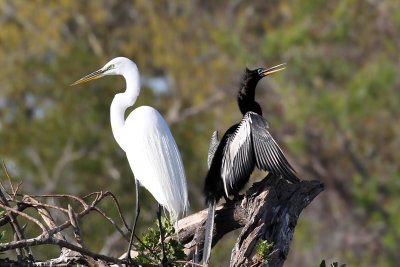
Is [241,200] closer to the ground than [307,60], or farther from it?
closer to the ground

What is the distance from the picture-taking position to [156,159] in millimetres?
4051

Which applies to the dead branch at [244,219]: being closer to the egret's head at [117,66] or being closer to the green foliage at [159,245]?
the green foliage at [159,245]

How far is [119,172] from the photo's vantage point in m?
13.7

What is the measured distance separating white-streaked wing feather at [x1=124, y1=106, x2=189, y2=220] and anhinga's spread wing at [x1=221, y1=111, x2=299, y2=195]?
13.8 inches

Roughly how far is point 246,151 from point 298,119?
920 cm

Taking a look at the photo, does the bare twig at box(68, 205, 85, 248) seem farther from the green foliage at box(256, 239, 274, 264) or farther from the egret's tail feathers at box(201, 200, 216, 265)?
the green foliage at box(256, 239, 274, 264)

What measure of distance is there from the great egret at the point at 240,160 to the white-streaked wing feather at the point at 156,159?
0.71ft

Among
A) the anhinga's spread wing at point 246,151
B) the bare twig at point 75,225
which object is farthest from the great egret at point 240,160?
the bare twig at point 75,225

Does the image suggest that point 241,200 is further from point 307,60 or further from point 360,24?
point 360,24

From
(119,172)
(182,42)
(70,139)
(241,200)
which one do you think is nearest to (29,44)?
(182,42)

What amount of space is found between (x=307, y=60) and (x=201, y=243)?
10.3 metres

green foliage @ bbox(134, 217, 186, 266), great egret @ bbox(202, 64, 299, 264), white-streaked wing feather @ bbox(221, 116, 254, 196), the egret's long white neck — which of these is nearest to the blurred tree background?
great egret @ bbox(202, 64, 299, 264)

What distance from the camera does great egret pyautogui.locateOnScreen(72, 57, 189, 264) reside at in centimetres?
402

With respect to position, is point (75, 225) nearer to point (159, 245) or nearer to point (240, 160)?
point (159, 245)
